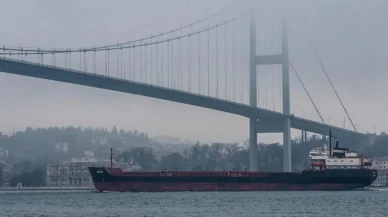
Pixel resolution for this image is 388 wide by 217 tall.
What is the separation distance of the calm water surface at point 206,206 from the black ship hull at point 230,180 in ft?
25.2

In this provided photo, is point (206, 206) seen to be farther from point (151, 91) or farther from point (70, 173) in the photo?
point (70, 173)

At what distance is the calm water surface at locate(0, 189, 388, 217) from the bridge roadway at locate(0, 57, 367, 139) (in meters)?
7.06

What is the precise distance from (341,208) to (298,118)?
967 inches

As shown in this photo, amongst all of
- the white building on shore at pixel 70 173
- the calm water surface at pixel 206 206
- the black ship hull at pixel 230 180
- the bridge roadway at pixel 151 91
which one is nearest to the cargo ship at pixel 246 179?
the black ship hull at pixel 230 180

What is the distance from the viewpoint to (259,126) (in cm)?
6794

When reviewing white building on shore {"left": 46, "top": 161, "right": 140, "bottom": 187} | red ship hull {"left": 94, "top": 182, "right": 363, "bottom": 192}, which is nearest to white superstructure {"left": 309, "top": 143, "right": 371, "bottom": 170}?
red ship hull {"left": 94, "top": 182, "right": 363, "bottom": 192}

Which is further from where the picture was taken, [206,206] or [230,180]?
[230,180]

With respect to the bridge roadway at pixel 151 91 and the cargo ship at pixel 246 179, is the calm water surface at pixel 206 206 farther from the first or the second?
the cargo ship at pixel 246 179

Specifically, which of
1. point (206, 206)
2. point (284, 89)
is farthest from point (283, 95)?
point (206, 206)

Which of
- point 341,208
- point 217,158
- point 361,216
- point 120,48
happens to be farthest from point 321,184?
point 217,158

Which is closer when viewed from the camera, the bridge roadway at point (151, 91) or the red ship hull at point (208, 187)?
the bridge roadway at point (151, 91)

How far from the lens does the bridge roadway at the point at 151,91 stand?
5934cm

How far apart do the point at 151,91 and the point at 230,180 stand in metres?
7.00

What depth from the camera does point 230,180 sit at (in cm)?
6531
